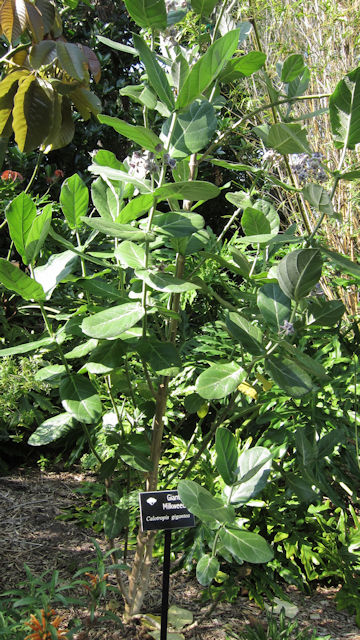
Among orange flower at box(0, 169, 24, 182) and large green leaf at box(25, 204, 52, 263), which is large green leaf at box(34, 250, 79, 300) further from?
orange flower at box(0, 169, 24, 182)

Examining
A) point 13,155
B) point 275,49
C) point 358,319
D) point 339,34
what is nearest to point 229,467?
point 358,319

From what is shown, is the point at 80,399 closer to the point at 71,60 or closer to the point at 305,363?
the point at 305,363

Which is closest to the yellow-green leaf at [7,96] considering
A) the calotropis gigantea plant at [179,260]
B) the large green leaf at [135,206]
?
the calotropis gigantea plant at [179,260]

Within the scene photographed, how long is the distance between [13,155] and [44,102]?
2.55 metres

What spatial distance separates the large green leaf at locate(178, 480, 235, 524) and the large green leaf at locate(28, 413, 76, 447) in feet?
1.01

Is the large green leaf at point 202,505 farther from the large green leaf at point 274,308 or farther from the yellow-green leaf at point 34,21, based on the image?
the yellow-green leaf at point 34,21

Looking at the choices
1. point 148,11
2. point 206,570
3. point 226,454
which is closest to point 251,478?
point 226,454

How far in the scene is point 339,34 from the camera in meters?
3.53

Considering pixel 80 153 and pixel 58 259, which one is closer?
pixel 58 259

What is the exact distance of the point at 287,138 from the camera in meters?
1.06

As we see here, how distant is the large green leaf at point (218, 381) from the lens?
1.00m

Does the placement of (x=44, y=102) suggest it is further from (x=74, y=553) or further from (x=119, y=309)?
(x=74, y=553)

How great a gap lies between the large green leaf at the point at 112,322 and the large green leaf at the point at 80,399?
23 centimetres

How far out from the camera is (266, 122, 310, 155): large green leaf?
97 centimetres
